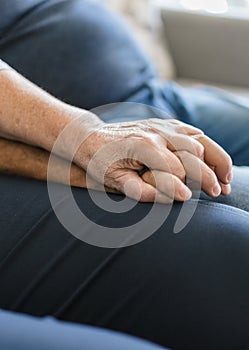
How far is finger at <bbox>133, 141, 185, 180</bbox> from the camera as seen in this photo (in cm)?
79

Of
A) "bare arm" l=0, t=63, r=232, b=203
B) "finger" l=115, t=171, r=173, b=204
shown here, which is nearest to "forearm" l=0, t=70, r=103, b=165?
"bare arm" l=0, t=63, r=232, b=203

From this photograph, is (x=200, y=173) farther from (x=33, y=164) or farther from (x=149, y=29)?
(x=149, y=29)

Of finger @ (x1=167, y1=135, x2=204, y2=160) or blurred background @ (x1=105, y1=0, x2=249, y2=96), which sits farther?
blurred background @ (x1=105, y1=0, x2=249, y2=96)

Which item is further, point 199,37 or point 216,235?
point 199,37

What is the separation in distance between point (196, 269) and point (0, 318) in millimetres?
243

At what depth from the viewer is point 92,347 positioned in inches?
→ 20.2

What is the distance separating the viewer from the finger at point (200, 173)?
790 millimetres

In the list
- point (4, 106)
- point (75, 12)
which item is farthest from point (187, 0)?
point (4, 106)

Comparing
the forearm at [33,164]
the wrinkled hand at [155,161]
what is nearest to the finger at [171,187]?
the wrinkled hand at [155,161]

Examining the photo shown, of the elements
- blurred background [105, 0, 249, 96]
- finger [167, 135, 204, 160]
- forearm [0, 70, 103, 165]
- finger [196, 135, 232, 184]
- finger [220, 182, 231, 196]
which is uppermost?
forearm [0, 70, 103, 165]

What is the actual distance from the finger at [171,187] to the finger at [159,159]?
11 mm

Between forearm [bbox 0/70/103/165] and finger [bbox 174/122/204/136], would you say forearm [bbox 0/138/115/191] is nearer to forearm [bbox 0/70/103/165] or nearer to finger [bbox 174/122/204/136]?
forearm [bbox 0/70/103/165]

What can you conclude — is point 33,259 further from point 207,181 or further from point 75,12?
point 75,12

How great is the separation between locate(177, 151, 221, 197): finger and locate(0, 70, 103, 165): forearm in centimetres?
15
